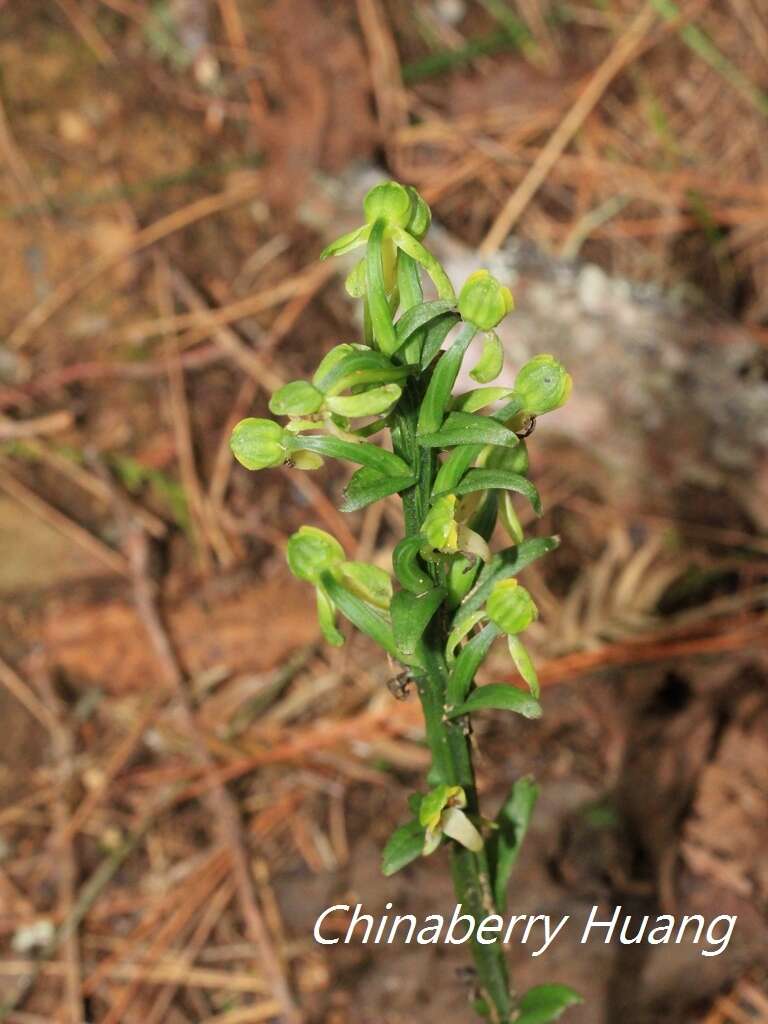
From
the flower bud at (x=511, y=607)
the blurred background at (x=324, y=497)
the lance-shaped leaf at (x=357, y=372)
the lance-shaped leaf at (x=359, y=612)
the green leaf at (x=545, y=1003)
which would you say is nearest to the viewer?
the lance-shaped leaf at (x=357, y=372)

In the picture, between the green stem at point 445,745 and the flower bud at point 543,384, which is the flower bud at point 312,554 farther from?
the flower bud at point 543,384

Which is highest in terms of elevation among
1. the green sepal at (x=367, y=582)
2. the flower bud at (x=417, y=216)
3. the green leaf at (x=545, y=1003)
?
the flower bud at (x=417, y=216)

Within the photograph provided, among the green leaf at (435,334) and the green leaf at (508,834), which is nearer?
the green leaf at (435,334)

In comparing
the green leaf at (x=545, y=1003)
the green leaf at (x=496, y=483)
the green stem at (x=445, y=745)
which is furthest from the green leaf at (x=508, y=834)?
the green leaf at (x=496, y=483)

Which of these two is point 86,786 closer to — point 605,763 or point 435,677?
point 605,763

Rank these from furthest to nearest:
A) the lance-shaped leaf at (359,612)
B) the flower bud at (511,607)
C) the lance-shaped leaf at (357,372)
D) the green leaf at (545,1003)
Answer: the green leaf at (545,1003) < the lance-shaped leaf at (359,612) < the flower bud at (511,607) < the lance-shaped leaf at (357,372)

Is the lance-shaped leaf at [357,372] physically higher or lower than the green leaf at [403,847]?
higher

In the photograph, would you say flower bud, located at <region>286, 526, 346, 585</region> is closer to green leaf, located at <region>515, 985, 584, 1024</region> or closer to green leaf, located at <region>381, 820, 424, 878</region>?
green leaf, located at <region>381, 820, 424, 878</region>

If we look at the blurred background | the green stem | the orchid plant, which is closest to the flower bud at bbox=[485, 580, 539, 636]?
the orchid plant

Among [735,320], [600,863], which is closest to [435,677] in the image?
[600,863]
